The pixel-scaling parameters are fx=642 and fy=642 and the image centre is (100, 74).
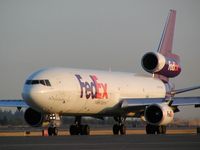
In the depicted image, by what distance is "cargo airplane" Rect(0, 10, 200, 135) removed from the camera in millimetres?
41719

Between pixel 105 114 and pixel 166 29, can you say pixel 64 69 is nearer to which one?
pixel 105 114

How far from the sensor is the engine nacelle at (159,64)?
169ft

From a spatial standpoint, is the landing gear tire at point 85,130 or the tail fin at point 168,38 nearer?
the landing gear tire at point 85,130

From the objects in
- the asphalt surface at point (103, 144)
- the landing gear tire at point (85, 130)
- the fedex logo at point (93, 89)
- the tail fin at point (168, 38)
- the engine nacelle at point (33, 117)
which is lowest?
the asphalt surface at point (103, 144)

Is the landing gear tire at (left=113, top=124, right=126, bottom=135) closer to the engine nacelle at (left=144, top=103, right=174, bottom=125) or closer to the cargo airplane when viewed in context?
the cargo airplane

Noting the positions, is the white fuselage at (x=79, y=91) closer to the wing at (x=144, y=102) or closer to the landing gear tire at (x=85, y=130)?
the wing at (x=144, y=102)

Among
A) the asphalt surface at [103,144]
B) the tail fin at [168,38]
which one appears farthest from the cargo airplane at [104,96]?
the asphalt surface at [103,144]

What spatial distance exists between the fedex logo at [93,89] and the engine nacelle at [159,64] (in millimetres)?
6794

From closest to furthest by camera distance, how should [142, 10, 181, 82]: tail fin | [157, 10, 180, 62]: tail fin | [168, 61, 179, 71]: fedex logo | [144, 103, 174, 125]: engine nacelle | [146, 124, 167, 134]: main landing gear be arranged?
[144, 103, 174, 125]: engine nacelle → [146, 124, 167, 134]: main landing gear → [142, 10, 181, 82]: tail fin → [168, 61, 179, 71]: fedex logo → [157, 10, 180, 62]: tail fin

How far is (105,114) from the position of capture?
47.5 m

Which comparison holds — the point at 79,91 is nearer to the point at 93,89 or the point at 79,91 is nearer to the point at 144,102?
the point at 93,89

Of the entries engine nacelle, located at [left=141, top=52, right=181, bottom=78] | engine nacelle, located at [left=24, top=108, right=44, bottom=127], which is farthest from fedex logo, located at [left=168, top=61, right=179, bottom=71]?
engine nacelle, located at [left=24, top=108, right=44, bottom=127]

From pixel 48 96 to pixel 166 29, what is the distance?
19635 millimetres

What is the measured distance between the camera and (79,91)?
43344 mm
